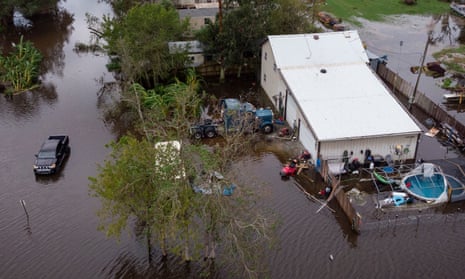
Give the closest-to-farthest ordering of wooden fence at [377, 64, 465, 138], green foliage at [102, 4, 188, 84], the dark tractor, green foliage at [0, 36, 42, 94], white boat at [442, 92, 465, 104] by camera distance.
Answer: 1. the dark tractor
2. wooden fence at [377, 64, 465, 138]
3. green foliage at [102, 4, 188, 84]
4. white boat at [442, 92, 465, 104]
5. green foliage at [0, 36, 42, 94]

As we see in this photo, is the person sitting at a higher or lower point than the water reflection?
lower

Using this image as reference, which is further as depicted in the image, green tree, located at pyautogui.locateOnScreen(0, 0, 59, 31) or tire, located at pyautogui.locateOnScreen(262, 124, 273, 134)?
green tree, located at pyautogui.locateOnScreen(0, 0, 59, 31)

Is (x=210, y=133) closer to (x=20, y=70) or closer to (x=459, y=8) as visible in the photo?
(x=20, y=70)

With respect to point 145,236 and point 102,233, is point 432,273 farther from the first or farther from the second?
point 102,233

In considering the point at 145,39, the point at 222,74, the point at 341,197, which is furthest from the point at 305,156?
the point at 145,39

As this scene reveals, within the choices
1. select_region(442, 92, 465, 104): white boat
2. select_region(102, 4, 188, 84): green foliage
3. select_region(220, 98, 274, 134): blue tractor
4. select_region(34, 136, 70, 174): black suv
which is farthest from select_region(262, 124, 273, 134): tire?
select_region(442, 92, 465, 104): white boat

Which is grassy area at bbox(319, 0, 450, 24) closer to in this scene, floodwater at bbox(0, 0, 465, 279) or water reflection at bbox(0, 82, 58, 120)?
floodwater at bbox(0, 0, 465, 279)

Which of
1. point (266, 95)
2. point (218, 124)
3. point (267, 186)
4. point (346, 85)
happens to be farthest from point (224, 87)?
point (267, 186)

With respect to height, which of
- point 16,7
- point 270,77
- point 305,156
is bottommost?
point 305,156
